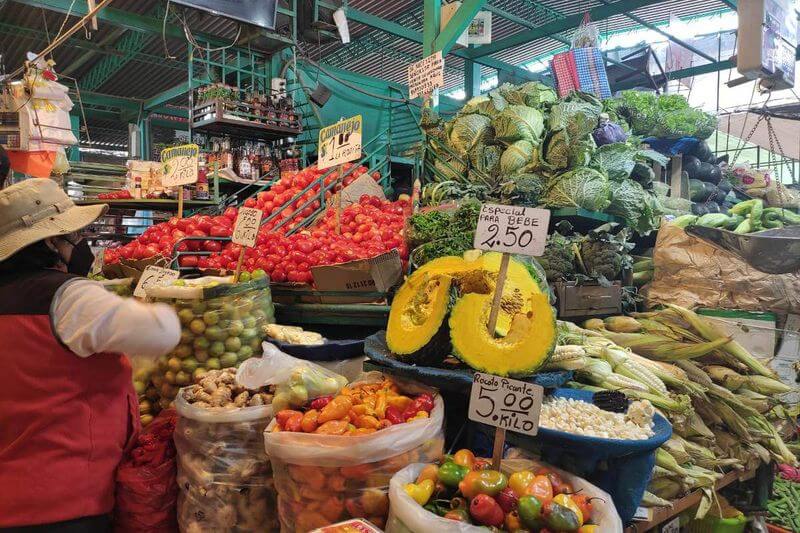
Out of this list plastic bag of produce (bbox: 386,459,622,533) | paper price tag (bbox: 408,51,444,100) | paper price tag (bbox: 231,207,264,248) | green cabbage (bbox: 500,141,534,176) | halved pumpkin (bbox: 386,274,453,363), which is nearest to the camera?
plastic bag of produce (bbox: 386,459,622,533)

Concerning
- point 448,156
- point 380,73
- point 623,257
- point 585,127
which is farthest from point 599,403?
point 380,73

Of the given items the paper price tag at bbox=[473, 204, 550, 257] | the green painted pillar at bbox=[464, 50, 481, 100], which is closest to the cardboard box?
the paper price tag at bbox=[473, 204, 550, 257]

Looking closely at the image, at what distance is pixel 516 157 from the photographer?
15.7 feet

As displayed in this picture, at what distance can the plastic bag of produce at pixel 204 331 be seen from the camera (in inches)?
104

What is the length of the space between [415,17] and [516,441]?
9928 millimetres

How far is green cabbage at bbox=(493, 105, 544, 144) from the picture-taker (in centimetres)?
497

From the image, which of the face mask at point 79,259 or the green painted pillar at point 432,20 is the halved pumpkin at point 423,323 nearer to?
the face mask at point 79,259

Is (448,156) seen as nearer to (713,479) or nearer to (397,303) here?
(397,303)

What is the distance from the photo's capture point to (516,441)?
1.94 m

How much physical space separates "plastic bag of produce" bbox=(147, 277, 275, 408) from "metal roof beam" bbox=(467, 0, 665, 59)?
8.45 metres

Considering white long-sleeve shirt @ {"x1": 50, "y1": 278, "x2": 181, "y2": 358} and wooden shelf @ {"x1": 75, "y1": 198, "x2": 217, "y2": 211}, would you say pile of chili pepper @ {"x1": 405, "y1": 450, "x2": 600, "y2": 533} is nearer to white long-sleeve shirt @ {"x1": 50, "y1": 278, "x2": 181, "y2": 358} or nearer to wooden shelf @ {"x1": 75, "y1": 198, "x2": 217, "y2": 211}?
white long-sleeve shirt @ {"x1": 50, "y1": 278, "x2": 181, "y2": 358}

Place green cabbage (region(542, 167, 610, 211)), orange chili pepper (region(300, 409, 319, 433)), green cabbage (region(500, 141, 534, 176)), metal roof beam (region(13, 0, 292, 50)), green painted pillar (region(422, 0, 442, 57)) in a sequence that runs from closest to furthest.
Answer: orange chili pepper (region(300, 409, 319, 433))
green cabbage (region(542, 167, 610, 211))
green cabbage (region(500, 141, 534, 176))
green painted pillar (region(422, 0, 442, 57))
metal roof beam (region(13, 0, 292, 50))

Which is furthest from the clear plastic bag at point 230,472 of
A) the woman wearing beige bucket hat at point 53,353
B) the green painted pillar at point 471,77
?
the green painted pillar at point 471,77

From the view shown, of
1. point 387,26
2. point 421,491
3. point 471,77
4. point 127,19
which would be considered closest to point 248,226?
point 421,491
